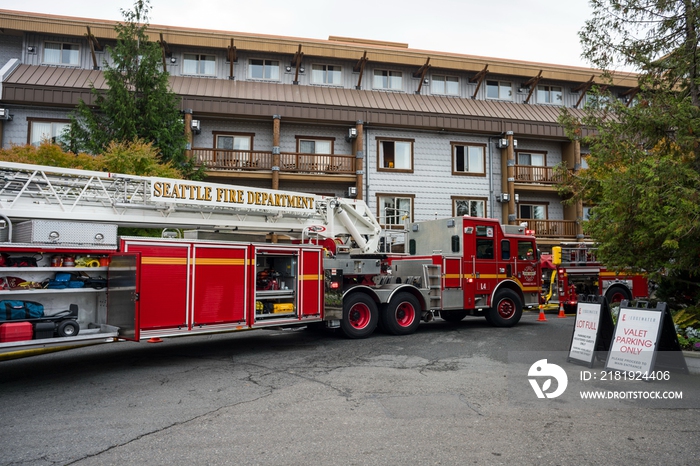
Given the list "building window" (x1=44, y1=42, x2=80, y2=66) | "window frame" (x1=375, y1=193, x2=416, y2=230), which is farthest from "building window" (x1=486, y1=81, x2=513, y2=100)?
"building window" (x1=44, y1=42, x2=80, y2=66)

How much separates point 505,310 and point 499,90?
15.9 metres

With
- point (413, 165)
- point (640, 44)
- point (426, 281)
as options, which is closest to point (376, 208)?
point (413, 165)

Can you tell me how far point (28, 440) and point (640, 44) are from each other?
11.7 meters

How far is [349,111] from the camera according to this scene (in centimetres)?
2294

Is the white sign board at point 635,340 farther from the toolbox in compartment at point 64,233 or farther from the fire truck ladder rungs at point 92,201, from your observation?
the toolbox in compartment at point 64,233

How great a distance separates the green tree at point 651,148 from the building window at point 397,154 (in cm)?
1367

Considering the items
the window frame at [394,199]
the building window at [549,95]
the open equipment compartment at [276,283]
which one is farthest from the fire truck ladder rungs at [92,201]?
the building window at [549,95]

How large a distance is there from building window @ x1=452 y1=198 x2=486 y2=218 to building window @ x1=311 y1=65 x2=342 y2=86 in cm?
812

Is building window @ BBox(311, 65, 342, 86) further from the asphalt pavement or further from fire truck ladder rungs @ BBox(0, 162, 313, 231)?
the asphalt pavement

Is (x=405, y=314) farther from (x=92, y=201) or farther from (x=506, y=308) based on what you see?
(x=92, y=201)

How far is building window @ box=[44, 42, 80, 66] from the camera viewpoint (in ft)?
73.8

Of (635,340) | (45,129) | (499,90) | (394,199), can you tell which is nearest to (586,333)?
(635,340)

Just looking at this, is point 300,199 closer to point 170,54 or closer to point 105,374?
point 105,374

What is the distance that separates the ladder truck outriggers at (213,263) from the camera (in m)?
7.63
